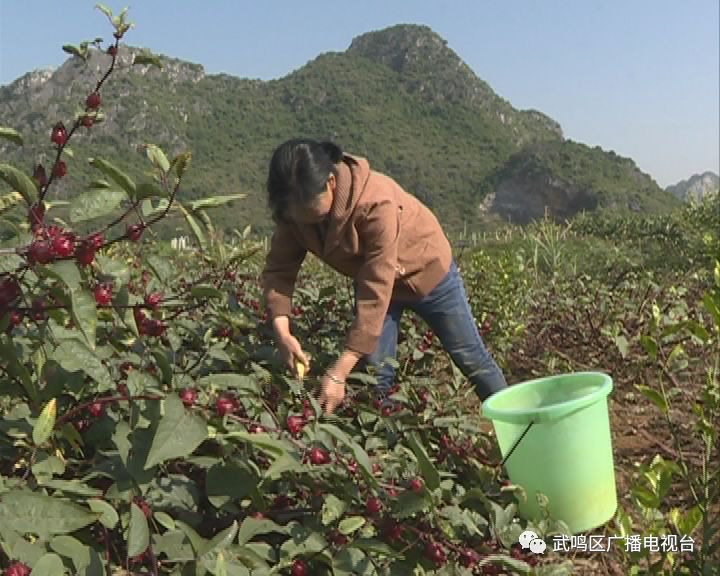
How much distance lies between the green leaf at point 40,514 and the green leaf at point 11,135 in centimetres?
63

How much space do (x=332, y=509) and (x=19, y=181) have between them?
801 millimetres

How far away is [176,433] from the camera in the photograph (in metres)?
1.20

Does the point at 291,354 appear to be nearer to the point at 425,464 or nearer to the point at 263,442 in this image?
the point at 425,464

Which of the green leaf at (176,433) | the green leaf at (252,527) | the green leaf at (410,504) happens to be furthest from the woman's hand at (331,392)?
the green leaf at (176,433)

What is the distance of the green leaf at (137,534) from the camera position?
122 cm

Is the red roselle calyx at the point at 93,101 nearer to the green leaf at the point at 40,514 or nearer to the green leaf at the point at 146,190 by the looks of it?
the green leaf at the point at 146,190

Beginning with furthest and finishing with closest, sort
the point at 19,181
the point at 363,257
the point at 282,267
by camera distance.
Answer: the point at 282,267 < the point at 363,257 < the point at 19,181

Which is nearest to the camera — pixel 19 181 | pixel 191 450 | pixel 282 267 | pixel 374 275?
pixel 191 450

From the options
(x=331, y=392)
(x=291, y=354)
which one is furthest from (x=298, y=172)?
(x=331, y=392)

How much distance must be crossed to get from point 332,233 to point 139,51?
1.10 m

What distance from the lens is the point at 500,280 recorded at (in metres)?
4.43

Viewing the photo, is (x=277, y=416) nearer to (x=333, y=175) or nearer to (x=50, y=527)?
(x=50, y=527)

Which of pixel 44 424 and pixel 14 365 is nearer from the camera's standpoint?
pixel 44 424

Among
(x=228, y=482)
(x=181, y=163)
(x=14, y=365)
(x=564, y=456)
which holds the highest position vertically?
(x=181, y=163)
